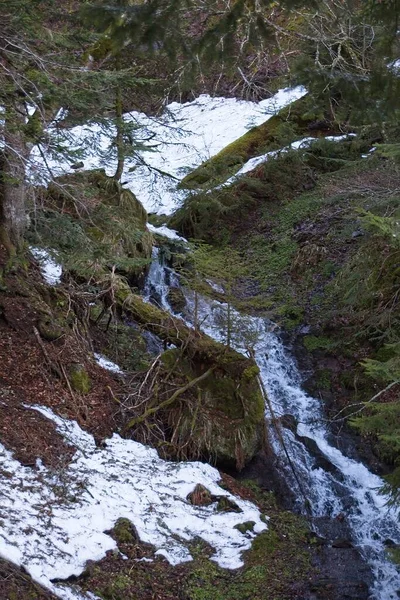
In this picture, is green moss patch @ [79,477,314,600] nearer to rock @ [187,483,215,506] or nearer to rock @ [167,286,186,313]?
rock @ [187,483,215,506]

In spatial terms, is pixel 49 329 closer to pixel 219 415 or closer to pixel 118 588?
pixel 219 415

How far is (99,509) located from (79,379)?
218 cm

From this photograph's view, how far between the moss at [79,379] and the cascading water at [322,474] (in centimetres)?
176

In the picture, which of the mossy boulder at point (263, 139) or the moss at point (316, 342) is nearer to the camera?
the moss at point (316, 342)

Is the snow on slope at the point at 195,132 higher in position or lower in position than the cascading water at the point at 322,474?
higher

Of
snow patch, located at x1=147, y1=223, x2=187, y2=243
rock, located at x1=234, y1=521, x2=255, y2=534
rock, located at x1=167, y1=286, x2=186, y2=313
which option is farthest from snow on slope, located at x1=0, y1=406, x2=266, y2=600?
snow patch, located at x1=147, y1=223, x2=187, y2=243

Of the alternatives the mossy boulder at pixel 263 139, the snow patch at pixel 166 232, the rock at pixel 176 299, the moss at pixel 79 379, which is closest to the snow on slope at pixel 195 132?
the mossy boulder at pixel 263 139

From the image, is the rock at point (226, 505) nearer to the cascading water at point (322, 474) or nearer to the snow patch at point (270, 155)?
A: the cascading water at point (322, 474)

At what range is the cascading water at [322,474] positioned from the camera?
23.1 ft

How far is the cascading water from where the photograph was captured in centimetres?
703

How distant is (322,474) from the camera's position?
324 inches

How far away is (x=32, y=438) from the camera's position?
6246 millimetres

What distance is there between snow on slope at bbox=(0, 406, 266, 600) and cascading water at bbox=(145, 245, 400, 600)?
4.05ft

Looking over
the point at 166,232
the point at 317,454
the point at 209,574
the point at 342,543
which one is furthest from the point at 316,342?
the point at 209,574
